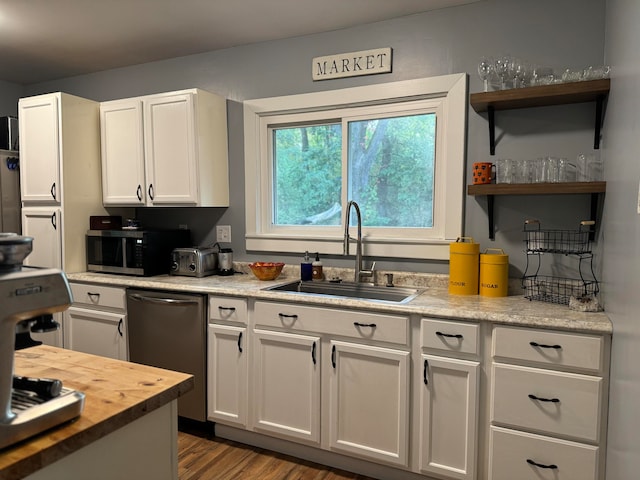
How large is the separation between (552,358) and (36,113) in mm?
3527

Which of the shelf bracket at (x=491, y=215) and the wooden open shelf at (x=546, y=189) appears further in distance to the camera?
the shelf bracket at (x=491, y=215)

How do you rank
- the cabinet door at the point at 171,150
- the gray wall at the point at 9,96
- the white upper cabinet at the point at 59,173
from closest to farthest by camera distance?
the cabinet door at the point at 171,150 < the white upper cabinet at the point at 59,173 < the gray wall at the point at 9,96

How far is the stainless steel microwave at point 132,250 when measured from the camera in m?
3.09

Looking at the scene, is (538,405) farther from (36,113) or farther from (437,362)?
(36,113)

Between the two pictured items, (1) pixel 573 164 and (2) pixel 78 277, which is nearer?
(1) pixel 573 164

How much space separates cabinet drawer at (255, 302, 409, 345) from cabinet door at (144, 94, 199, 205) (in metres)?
1.05

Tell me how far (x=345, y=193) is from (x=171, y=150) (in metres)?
1.20

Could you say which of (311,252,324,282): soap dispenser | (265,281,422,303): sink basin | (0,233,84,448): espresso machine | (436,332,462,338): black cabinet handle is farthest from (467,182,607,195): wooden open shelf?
(0,233,84,448): espresso machine

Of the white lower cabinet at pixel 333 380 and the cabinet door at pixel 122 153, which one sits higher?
the cabinet door at pixel 122 153

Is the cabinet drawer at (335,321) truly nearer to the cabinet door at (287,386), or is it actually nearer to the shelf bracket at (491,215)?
the cabinet door at (287,386)

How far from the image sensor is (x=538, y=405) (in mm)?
1914

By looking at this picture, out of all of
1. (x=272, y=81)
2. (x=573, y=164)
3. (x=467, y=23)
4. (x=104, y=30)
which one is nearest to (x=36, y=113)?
(x=104, y=30)

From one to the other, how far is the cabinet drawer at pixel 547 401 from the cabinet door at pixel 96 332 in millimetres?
2227

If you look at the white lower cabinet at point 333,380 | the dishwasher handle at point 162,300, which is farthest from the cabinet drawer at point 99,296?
the white lower cabinet at point 333,380
